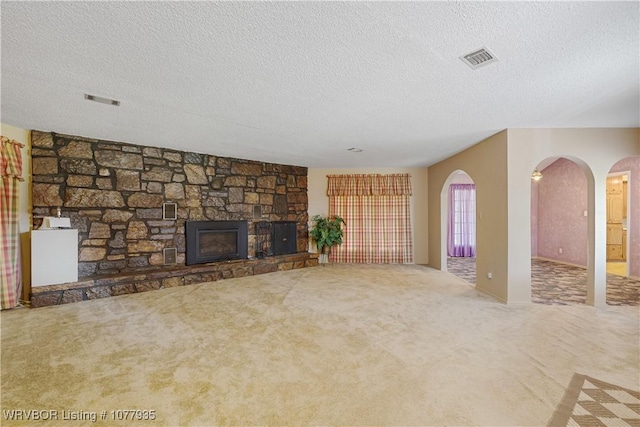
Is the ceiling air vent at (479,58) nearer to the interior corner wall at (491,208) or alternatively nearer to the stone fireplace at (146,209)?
the interior corner wall at (491,208)

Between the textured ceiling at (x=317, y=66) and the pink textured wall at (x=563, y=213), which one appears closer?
the textured ceiling at (x=317, y=66)

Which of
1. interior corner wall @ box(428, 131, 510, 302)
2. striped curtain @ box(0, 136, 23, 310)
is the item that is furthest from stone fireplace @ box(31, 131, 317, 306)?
interior corner wall @ box(428, 131, 510, 302)

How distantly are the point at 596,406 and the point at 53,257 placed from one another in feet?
17.4

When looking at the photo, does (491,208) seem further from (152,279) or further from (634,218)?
(152,279)

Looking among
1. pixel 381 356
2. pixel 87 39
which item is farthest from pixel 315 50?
pixel 381 356

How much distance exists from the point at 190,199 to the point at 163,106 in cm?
232

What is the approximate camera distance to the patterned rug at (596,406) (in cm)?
153

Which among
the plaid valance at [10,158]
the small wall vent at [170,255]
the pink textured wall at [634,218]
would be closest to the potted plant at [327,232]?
the small wall vent at [170,255]

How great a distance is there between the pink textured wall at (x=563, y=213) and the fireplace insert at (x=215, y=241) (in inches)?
278

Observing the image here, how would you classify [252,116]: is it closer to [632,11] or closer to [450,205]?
[632,11]

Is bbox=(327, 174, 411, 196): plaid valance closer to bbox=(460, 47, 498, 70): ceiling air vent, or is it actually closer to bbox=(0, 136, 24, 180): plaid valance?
bbox=(460, 47, 498, 70): ceiling air vent

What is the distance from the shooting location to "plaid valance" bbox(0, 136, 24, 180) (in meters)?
3.29

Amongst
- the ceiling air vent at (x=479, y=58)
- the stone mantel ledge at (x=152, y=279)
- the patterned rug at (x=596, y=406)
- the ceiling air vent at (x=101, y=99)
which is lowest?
the patterned rug at (x=596, y=406)

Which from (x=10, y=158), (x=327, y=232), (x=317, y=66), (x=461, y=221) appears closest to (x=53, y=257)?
(x=10, y=158)
